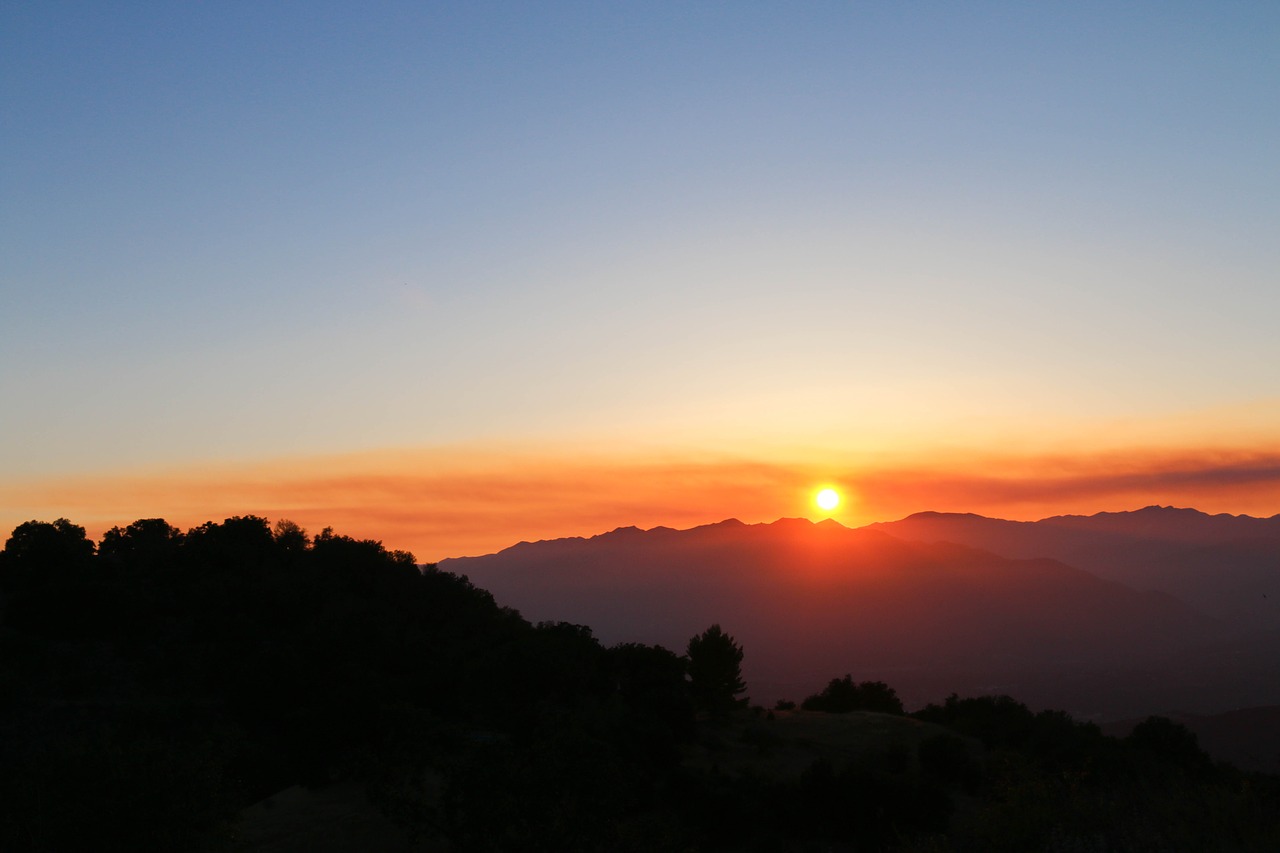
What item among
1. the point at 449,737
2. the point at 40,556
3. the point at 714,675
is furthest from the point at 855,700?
the point at 40,556

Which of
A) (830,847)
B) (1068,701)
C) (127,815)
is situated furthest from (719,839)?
(1068,701)

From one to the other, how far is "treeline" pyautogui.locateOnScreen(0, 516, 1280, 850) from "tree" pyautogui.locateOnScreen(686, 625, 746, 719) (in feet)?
0.36

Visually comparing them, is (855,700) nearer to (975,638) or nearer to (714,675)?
(714,675)

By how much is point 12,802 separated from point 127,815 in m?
3.92

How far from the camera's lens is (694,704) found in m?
39.4

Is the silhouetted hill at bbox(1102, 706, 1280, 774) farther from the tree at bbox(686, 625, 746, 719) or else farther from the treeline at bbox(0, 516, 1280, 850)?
the tree at bbox(686, 625, 746, 719)

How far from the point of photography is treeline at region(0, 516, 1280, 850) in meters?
16.3

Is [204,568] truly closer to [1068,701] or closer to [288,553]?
[288,553]

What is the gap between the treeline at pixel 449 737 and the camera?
16.3 metres

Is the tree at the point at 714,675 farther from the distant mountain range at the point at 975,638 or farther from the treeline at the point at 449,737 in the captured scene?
the distant mountain range at the point at 975,638

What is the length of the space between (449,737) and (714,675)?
1727 cm

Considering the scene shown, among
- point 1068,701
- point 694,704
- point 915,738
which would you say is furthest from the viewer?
point 1068,701

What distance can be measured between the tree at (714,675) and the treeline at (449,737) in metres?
0.11

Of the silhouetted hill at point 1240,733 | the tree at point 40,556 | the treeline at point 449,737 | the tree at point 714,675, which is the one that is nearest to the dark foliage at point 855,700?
the treeline at point 449,737
